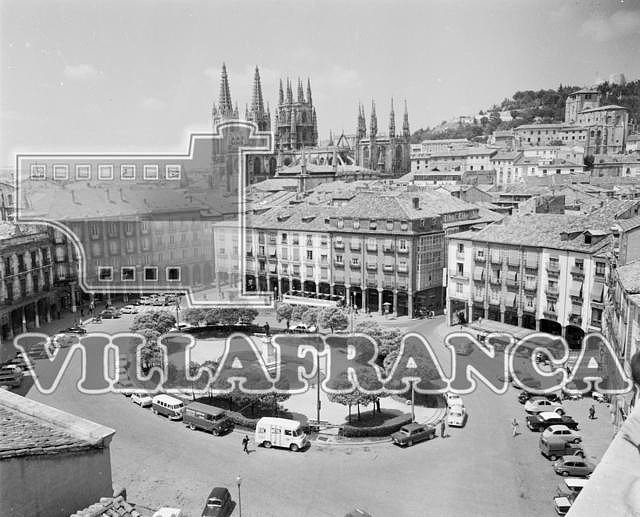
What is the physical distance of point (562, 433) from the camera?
2144 cm

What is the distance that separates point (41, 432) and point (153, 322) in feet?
73.2

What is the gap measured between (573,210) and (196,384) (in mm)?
32086

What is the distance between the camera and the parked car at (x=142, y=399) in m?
25.4

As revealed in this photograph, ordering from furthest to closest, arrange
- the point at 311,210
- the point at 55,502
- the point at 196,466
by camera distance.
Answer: the point at 311,210, the point at 196,466, the point at 55,502

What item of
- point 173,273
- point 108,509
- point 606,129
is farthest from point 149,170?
point 606,129

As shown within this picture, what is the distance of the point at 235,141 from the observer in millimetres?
86250

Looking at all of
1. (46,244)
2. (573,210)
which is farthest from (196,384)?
(573,210)

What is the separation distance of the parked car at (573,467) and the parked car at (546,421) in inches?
132

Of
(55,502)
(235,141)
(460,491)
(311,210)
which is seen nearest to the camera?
(55,502)

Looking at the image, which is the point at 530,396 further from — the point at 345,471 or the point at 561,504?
the point at 345,471

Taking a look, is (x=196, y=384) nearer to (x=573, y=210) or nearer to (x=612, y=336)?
(x=612, y=336)

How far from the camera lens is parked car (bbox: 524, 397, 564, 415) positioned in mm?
24266

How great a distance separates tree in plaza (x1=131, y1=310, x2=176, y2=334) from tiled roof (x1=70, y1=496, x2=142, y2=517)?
22.6 m

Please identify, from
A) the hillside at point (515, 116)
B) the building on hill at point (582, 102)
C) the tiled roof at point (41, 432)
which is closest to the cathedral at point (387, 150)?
the hillside at point (515, 116)
